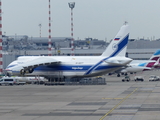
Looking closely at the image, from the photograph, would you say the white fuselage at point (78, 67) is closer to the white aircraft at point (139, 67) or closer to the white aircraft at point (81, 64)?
the white aircraft at point (81, 64)

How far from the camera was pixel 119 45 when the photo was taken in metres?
77.1

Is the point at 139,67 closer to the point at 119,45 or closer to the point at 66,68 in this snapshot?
the point at 119,45

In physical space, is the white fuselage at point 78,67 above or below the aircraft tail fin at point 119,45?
below

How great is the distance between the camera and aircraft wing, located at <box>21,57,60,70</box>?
247ft

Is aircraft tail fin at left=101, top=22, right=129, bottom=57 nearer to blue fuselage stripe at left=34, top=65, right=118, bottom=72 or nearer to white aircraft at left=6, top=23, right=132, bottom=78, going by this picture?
white aircraft at left=6, top=23, right=132, bottom=78

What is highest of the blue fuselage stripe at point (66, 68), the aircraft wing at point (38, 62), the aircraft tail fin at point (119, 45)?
the aircraft tail fin at point (119, 45)

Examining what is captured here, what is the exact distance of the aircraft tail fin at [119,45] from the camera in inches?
3019

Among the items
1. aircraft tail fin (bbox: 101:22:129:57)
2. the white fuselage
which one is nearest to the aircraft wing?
the white fuselage

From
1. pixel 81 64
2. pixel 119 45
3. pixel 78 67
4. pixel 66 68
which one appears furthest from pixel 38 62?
pixel 119 45

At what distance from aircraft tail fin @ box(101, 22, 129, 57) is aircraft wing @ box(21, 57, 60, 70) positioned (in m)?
10.7

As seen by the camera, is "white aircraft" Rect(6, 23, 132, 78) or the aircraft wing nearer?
"white aircraft" Rect(6, 23, 132, 78)

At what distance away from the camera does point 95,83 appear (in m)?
70.8

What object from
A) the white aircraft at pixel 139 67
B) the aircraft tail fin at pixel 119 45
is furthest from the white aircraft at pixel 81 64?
the white aircraft at pixel 139 67

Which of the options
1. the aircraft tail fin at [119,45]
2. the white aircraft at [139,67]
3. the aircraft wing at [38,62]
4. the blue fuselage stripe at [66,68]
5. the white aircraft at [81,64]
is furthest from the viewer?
the white aircraft at [139,67]
